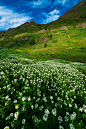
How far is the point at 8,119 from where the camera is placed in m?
2.73

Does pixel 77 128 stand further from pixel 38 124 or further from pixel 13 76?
pixel 13 76

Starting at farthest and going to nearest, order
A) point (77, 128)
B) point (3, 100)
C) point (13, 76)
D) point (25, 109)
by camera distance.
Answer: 1. point (13, 76)
2. point (3, 100)
3. point (25, 109)
4. point (77, 128)

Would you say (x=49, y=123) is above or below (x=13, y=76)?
below

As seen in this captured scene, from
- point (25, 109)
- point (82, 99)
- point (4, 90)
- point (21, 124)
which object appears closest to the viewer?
point (21, 124)

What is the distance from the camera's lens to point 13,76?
5.80 m

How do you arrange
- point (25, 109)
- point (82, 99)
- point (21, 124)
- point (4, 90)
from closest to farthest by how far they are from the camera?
1. point (21, 124)
2. point (25, 109)
3. point (4, 90)
4. point (82, 99)

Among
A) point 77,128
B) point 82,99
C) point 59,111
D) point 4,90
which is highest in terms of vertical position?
point 4,90

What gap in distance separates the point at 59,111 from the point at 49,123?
2.77ft

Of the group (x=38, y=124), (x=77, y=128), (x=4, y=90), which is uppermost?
(x=4, y=90)

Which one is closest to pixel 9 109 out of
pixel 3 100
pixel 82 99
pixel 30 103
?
pixel 3 100

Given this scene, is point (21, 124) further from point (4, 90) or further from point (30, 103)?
point (4, 90)

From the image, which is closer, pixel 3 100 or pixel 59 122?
pixel 59 122

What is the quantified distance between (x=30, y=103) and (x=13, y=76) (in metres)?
3.27

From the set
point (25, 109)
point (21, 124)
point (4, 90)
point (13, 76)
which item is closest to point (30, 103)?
point (25, 109)
